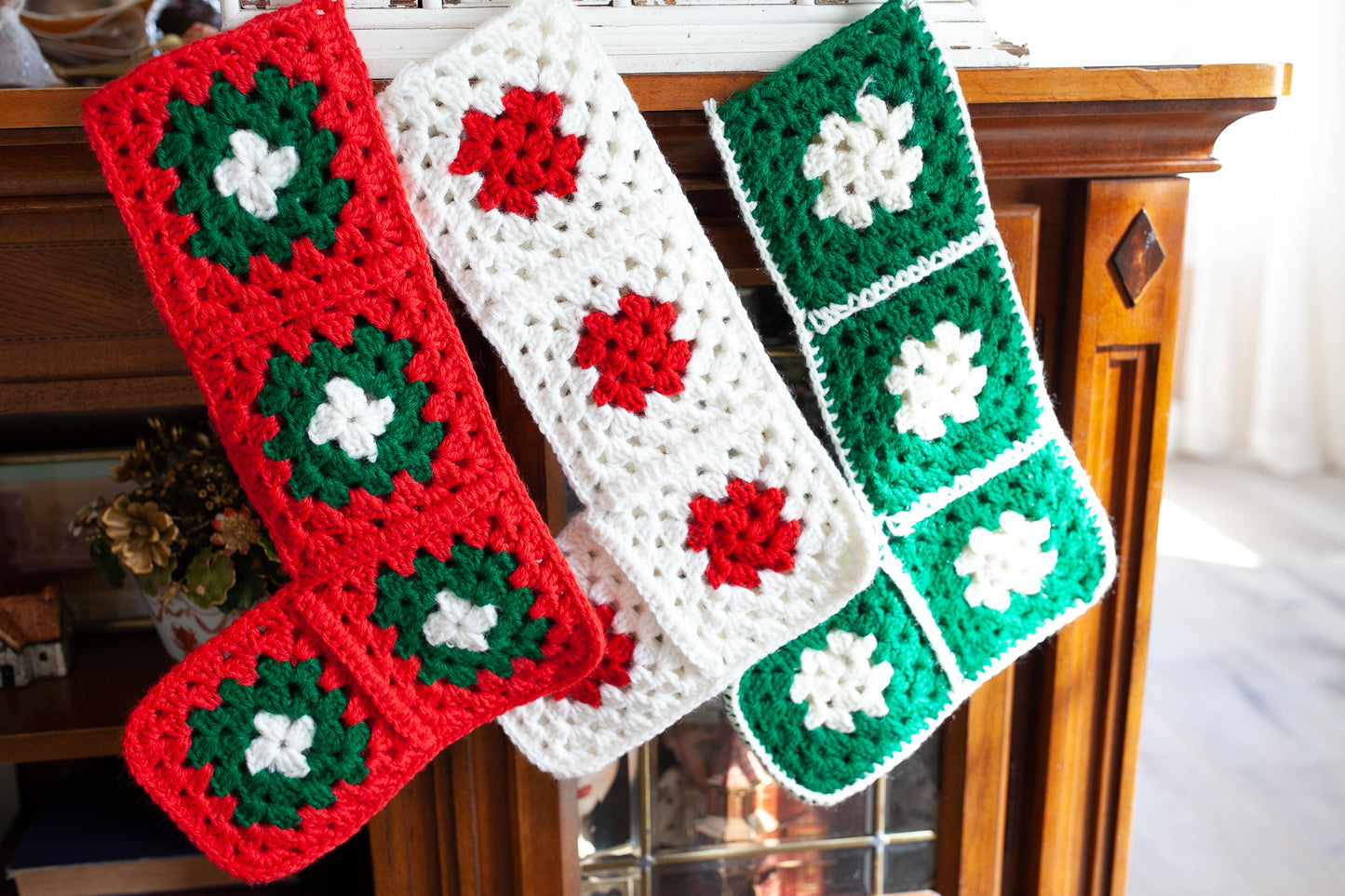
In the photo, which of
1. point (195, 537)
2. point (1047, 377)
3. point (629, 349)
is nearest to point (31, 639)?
point (195, 537)

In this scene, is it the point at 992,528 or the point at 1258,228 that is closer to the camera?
the point at 992,528

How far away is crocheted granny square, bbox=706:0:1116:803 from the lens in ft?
2.13

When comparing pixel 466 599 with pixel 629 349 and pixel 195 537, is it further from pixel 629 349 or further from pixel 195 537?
pixel 195 537

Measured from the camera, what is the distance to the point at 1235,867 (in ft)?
4.31

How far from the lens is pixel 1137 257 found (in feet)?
2.36

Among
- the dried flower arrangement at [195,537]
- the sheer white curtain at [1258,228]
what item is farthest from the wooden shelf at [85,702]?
the sheer white curtain at [1258,228]

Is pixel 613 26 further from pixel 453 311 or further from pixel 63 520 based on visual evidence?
pixel 63 520

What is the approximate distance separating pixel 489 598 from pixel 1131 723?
1.82ft

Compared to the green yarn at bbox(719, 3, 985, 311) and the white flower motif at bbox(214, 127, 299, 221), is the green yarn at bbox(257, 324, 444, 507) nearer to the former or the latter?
the white flower motif at bbox(214, 127, 299, 221)

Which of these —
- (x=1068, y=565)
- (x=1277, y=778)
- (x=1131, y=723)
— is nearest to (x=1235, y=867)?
(x=1277, y=778)

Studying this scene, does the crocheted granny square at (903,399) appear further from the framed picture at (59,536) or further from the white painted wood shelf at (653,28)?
the framed picture at (59,536)

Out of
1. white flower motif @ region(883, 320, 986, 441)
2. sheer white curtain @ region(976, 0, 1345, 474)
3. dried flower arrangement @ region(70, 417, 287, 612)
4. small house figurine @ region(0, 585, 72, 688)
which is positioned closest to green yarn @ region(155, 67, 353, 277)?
dried flower arrangement @ region(70, 417, 287, 612)

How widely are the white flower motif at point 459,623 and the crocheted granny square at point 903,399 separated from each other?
0.21 meters

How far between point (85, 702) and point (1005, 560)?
0.80 metres
